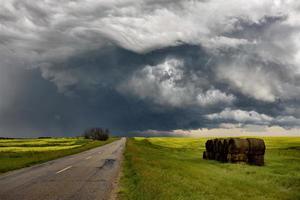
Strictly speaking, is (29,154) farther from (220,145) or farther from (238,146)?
(238,146)

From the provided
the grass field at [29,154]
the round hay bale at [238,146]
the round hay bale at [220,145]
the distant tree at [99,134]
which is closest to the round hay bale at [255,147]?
the round hay bale at [238,146]

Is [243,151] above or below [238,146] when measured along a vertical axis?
below

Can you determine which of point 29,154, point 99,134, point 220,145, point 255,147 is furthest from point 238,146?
point 99,134

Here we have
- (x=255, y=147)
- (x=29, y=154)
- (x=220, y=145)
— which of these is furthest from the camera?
(x=29, y=154)

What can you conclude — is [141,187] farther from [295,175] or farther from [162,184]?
[295,175]

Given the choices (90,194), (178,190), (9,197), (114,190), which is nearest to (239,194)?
(178,190)

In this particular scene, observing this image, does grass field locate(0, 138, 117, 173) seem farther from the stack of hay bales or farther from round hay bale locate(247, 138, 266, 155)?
round hay bale locate(247, 138, 266, 155)

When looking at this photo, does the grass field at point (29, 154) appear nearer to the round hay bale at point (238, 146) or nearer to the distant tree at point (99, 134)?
the round hay bale at point (238, 146)

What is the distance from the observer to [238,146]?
28.1 m

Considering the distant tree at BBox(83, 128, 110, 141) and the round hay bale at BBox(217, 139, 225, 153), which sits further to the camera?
the distant tree at BBox(83, 128, 110, 141)

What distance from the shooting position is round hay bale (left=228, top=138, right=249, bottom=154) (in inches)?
1111

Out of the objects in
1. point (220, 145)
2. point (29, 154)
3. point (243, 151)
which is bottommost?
point (29, 154)

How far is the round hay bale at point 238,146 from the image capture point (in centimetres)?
2822

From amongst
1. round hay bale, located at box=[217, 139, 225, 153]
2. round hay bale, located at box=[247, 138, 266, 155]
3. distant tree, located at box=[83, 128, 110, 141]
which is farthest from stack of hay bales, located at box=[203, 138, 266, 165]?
distant tree, located at box=[83, 128, 110, 141]
